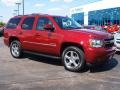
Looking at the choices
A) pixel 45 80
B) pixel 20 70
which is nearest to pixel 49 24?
pixel 20 70

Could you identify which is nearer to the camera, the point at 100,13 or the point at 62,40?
the point at 62,40

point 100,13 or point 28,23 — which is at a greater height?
point 100,13

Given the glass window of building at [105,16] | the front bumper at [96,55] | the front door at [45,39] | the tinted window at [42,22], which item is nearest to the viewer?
the front bumper at [96,55]

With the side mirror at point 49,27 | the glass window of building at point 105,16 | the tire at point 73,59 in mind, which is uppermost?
the glass window of building at point 105,16

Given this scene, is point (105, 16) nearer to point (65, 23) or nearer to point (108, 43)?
point (65, 23)

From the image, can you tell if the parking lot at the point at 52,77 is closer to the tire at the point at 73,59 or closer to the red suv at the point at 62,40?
the tire at the point at 73,59

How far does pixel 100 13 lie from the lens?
50.8 meters

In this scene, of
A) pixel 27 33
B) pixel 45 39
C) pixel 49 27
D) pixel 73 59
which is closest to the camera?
pixel 73 59

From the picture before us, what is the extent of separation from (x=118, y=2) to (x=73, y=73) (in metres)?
38.0

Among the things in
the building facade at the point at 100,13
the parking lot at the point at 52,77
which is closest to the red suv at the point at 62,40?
the parking lot at the point at 52,77

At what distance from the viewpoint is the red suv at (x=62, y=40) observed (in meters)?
8.10

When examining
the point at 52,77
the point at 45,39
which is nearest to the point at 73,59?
the point at 52,77

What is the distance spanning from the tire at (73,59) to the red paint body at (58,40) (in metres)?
0.19

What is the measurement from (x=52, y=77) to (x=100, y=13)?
4432 cm
